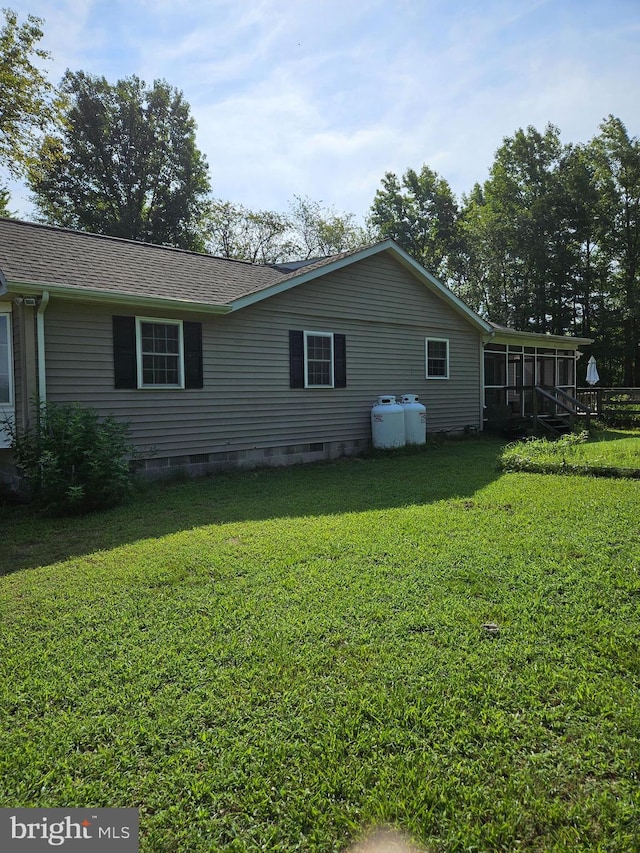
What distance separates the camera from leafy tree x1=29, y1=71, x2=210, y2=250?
2847cm

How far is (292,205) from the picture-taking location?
34531 millimetres

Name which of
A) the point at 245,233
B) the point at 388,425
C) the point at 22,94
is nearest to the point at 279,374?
the point at 388,425

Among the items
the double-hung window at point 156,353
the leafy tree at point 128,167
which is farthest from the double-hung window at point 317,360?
the leafy tree at point 128,167

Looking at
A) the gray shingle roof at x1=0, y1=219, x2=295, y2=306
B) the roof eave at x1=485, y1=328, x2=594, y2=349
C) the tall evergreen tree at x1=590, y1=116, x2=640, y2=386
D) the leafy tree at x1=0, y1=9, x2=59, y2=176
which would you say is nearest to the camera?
the gray shingle roof at x1=0, y1=219, x2=295, y2=306

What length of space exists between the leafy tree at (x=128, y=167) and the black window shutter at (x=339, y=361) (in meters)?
21.4

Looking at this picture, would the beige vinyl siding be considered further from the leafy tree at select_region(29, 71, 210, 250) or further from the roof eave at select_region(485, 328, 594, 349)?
the leafy tree at select_region(29, 71, 210, 250)

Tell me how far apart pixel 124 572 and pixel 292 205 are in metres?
33.8

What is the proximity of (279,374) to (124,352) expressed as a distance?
3082mm

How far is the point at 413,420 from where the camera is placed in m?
12.1

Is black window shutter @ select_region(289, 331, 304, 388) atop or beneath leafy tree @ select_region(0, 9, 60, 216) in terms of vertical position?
beneath

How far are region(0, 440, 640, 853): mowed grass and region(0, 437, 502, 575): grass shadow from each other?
0.29m


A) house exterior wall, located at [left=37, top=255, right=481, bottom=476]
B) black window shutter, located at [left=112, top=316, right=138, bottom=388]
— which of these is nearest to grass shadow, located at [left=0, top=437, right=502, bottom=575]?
house exterior wall, located at [left=37, top=255, right=481, bottom=476]

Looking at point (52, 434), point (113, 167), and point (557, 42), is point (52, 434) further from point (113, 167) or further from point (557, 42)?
point (113, 167)

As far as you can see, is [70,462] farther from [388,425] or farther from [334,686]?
[388,425]
